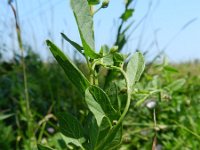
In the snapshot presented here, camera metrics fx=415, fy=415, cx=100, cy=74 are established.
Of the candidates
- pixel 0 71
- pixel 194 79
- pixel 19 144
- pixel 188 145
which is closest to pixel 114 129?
pixel 188 145

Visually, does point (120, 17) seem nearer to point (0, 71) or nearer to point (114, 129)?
point (114, 129)

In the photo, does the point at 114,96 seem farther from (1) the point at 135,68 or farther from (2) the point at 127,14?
(2) the point at 127,14

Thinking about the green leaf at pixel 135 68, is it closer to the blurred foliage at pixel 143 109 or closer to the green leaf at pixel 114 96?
the green leaf at pixel 114 96

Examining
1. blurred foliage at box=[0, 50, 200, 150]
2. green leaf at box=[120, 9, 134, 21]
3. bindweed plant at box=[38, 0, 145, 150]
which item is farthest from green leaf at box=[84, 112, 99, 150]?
green leaf at box=[120, 9, 134, 21]

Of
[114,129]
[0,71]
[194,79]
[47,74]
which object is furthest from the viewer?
[47,74]

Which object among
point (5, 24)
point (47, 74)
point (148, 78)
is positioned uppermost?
point (5, 24)

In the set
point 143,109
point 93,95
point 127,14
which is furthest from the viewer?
point 143,109

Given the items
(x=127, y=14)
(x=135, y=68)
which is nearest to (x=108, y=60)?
(x=135, y=68)
